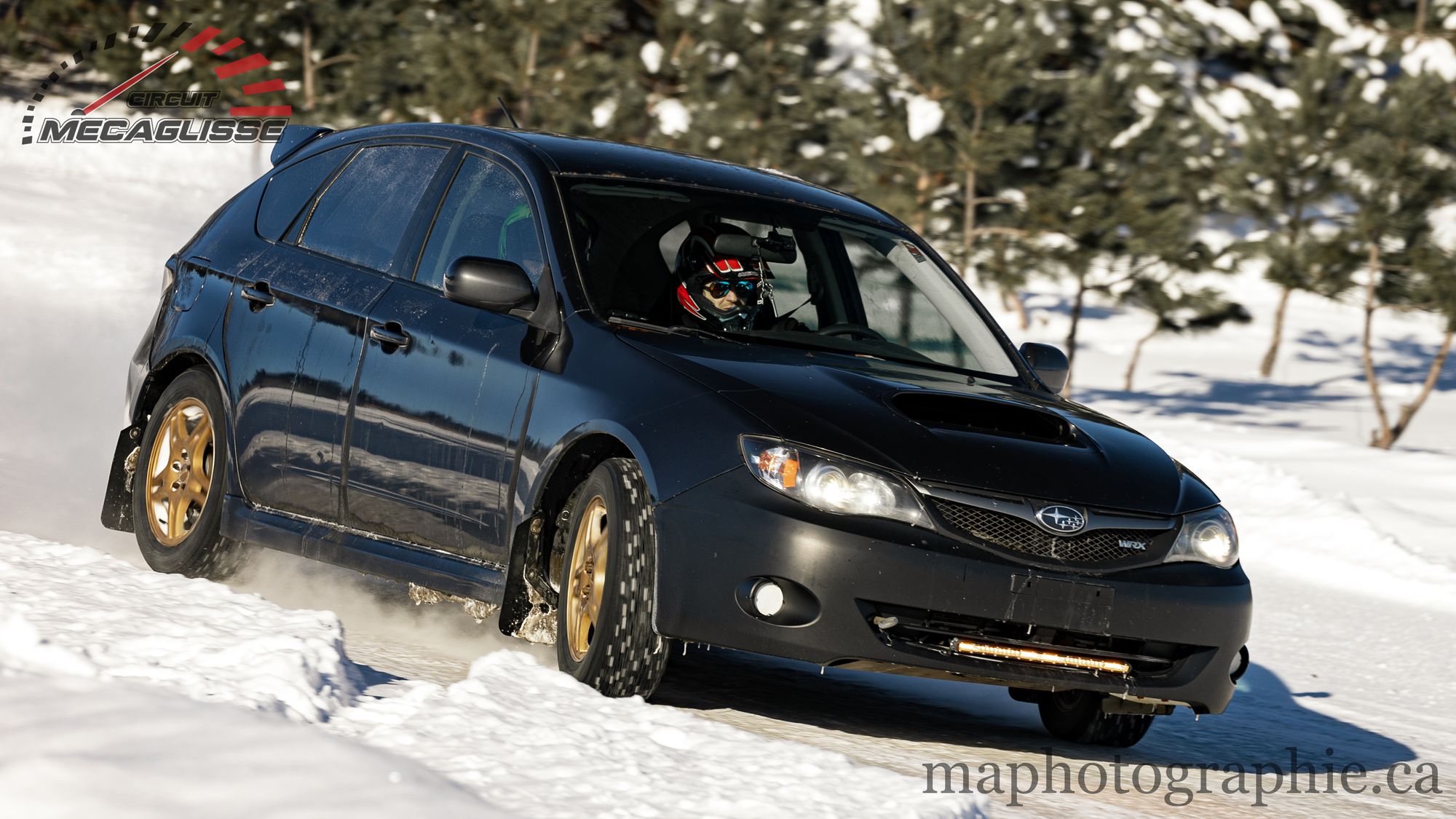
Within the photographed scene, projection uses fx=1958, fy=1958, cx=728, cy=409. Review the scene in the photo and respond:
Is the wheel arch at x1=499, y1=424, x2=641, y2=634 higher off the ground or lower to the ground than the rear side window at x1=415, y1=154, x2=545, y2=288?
lower

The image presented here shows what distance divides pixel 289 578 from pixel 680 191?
2.31 metres

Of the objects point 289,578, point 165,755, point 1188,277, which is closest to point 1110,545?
point 165,755

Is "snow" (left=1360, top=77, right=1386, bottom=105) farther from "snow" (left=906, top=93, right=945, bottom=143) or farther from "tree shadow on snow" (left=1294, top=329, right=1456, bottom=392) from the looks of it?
"tree shadow on snow" (left=1294, top=329, right=1456, bottom=392)

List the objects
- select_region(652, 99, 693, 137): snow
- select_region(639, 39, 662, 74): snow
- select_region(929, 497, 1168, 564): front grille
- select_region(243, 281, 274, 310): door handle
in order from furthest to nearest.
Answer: select_region(639, 39, 662, 74): snow
select_region(652, 99, 693, 137): snow
select_region(243, 281, 274, 310): door handle
select_region(929, 497, 1168, 564): front grille

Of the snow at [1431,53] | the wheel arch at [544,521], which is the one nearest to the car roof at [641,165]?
the wheel arch at [544,521]

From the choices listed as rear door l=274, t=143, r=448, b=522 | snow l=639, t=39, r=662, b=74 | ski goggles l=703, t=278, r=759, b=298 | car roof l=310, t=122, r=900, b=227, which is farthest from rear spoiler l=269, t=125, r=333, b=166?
snow l=639, t=39, r=662, b=74

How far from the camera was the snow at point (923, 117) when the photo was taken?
24.2m

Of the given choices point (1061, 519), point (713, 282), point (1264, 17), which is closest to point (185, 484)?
point (713, 282)

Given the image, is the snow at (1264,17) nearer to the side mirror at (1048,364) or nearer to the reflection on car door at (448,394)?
the side mirror at (1048,364)

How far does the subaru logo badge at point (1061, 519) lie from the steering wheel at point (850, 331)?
139 cm

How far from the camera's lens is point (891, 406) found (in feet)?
18.1

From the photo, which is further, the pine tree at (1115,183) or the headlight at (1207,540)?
the pine tree at (1115,183)

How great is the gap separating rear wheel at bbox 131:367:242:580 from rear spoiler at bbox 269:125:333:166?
1.03 m

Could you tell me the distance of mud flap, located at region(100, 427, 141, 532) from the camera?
303 inches
